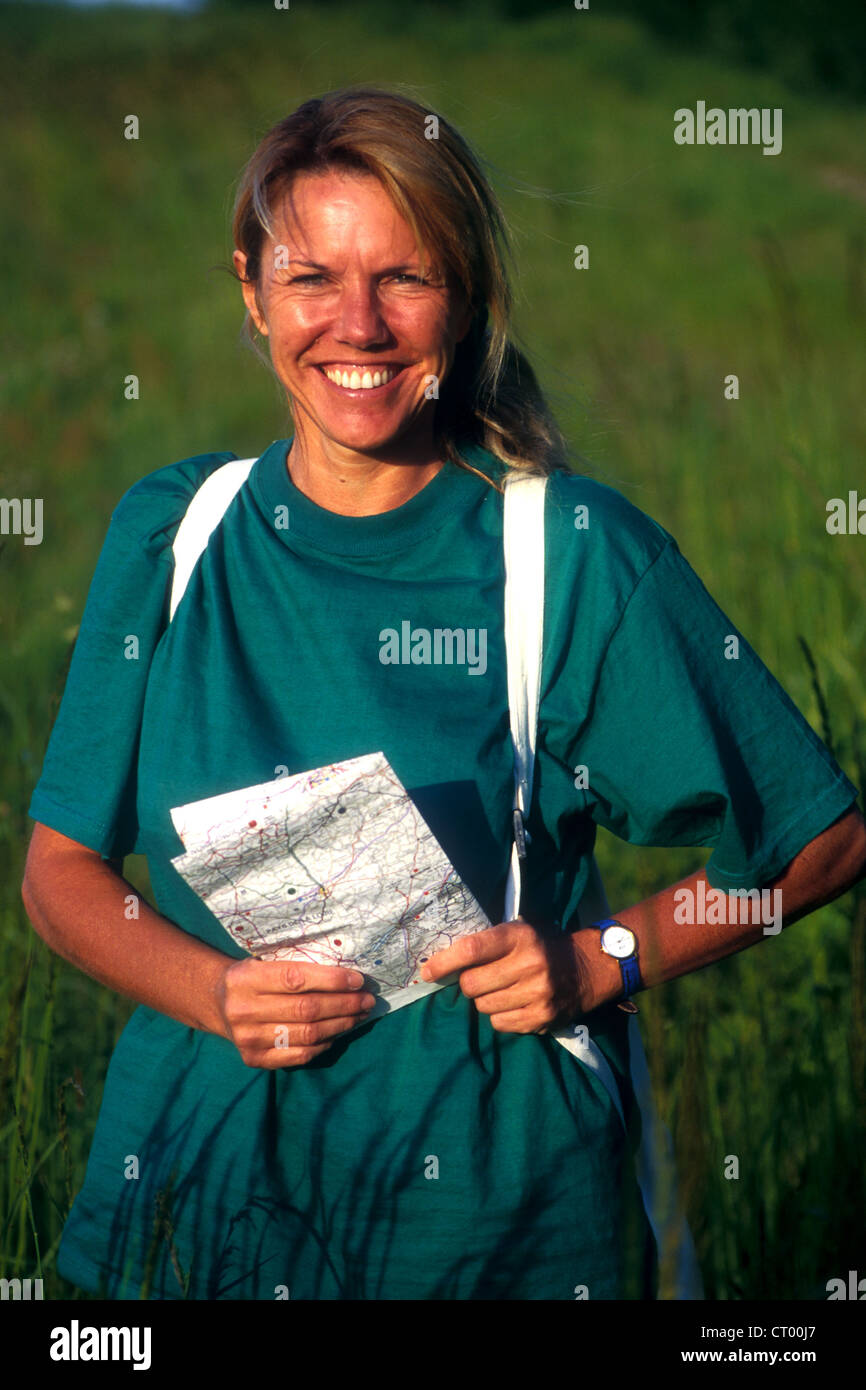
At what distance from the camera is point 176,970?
1.66 metres

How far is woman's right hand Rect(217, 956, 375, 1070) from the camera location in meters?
1.53

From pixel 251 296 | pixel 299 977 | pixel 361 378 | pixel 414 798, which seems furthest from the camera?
pixel 251 296

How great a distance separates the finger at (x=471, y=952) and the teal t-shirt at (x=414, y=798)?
86mm

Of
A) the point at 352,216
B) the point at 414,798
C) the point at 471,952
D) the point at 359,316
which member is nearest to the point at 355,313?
the point at 359,316

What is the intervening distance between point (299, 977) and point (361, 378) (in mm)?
773

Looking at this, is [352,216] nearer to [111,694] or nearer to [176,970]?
[111,694]

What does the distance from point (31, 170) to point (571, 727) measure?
596 inches

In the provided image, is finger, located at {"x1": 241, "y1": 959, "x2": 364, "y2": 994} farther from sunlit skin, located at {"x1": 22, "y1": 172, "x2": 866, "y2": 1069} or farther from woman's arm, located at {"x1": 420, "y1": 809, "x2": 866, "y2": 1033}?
woman's arm, located at {"x1": 420, "y1": 809, "x2": 866, "y2": 1033}

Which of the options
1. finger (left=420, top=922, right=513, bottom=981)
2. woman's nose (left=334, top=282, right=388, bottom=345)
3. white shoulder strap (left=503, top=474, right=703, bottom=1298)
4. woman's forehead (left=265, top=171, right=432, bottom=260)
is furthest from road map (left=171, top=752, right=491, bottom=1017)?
woman's forehead (left=265, top=171, right=432, bottom=260)

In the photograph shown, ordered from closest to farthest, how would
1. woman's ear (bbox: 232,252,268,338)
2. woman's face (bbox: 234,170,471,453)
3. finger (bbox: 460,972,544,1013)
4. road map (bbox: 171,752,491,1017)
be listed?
road map (bbox: 171,752,491,1017) < finger (bbox: 460,972,544,1013) < woman's face (bbox: 234,170,471,453) < woman's ear (bbox: 232,252,268,338)

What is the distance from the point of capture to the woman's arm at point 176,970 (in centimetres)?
154

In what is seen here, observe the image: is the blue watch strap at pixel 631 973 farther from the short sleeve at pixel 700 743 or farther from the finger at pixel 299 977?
the finger at pixel 299 977

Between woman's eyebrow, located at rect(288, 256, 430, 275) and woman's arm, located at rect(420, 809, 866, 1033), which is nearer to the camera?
woman's arm, located at rect(420, 809, 866, 1033)

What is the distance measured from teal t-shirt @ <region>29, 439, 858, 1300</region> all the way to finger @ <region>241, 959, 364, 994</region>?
0.44ft
